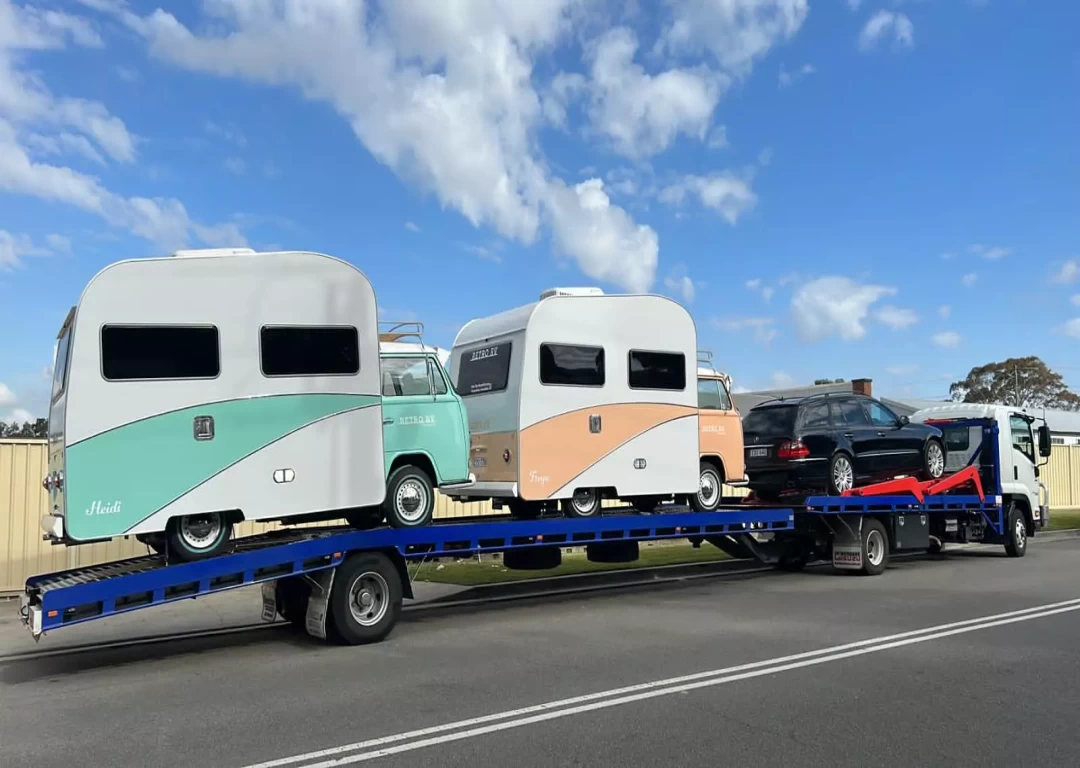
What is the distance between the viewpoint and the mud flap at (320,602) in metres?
9.17

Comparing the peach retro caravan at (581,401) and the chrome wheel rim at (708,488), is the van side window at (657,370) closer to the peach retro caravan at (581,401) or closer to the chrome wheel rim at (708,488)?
the peach retro caravan at (581,401)

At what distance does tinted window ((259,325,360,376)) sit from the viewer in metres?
9.06

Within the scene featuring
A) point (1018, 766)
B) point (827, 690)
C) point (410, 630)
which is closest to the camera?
point (1018, 766)

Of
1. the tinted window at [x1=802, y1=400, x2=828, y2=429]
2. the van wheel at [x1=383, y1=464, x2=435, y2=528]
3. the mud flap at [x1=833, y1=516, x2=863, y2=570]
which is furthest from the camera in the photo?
the mud flap at [x1=833, y1=516, x2=863, y2=570]

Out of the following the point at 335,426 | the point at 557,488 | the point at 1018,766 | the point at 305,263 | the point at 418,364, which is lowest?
the point at 1018,766

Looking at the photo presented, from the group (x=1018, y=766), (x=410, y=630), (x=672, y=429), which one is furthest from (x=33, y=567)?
(x=1018, y=766)

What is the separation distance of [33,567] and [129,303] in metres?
8.47

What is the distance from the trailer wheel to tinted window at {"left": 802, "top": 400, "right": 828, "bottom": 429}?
760 centimetres

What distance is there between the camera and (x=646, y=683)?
7.30m

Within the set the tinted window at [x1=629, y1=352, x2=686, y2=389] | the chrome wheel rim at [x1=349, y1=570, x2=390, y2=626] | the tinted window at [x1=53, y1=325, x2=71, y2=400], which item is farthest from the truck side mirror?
the tinted window at [x1=53, y1=325, x2=71, y2=400]

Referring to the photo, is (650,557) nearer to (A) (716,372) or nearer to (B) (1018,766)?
(A) (716,372)

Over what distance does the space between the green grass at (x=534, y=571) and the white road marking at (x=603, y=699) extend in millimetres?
6200

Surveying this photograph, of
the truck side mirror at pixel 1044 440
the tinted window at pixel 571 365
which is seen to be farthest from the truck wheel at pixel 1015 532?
the tinted window at pixel 571 365

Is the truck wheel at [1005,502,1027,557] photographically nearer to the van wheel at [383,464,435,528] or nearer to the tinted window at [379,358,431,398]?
the van wheel at [383,464,435,528]
